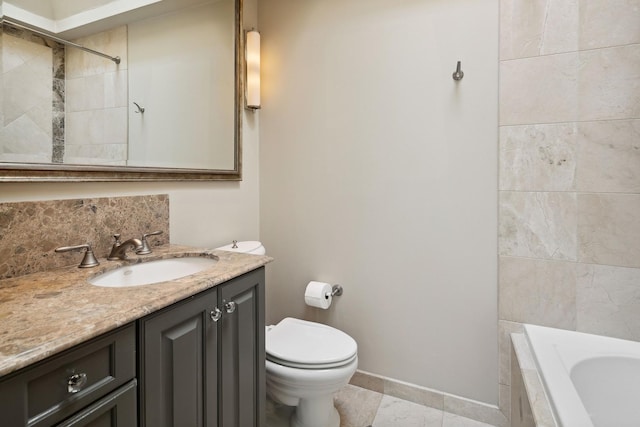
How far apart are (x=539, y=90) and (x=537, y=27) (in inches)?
11.1

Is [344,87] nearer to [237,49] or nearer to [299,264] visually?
[237,49]

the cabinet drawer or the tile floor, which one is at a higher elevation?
the cabinet drawer

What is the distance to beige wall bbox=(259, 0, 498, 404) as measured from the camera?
1603 millimetres

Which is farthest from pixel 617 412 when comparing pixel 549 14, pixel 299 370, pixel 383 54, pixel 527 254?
pixel 383 54

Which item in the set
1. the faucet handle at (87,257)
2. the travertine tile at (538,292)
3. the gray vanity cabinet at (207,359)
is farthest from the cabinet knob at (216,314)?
the travertine tile at (538,292)

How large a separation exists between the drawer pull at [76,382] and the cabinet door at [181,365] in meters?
0.14

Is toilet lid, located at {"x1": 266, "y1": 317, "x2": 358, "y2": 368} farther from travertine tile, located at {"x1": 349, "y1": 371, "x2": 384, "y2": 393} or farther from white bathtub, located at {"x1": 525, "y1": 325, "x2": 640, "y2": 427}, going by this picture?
white bathtub, located at {"x1": 525, "y1": 325, "x2": 640, "y2": 427}

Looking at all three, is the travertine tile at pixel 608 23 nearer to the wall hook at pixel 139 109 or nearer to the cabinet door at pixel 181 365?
the cabinet door at pixel 181 365

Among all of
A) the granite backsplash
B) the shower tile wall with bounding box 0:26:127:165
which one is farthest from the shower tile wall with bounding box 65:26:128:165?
the granite backsplash

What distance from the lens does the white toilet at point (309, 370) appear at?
1403mm

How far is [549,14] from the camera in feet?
4.71

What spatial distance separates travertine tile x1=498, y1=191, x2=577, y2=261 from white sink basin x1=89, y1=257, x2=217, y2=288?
53.6 inches

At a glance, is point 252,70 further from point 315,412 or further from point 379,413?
point 379,413

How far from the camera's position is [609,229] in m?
1.38
